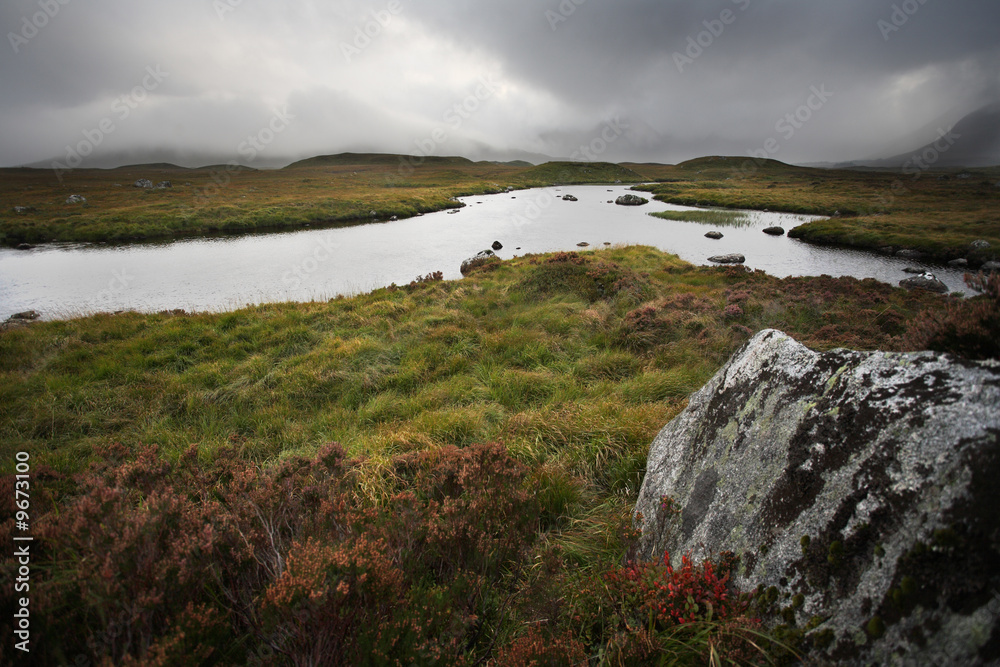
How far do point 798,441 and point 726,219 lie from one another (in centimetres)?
4873

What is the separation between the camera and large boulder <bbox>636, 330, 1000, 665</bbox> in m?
1.76

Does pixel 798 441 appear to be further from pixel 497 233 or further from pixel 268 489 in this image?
pixel 497 233

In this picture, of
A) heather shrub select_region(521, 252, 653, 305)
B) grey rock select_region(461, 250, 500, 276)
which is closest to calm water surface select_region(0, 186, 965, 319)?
grey rock select_region(461, 250, 500, 276)

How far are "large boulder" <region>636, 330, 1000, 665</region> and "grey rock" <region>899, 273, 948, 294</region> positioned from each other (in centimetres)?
2320

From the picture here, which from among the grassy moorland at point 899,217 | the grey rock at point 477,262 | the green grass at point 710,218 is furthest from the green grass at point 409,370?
the green grass at point 710,218

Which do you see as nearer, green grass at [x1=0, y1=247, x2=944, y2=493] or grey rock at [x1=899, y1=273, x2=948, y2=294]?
green grass at [x1=0, y1=247, x2=944, y2=493]

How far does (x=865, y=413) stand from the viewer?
2572 mm

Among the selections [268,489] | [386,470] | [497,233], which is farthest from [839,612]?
[497,233]

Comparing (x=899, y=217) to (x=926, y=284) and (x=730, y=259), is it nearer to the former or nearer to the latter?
(x=730, y=259)

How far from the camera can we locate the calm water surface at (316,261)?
1961cm

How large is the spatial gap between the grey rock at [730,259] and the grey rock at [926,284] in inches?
314

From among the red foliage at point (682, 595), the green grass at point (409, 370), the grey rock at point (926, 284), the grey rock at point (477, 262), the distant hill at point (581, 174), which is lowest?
the green grass at point (409, 370)

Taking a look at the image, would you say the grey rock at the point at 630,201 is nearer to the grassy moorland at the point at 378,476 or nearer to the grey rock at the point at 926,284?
the grey rock at the point at 926,284

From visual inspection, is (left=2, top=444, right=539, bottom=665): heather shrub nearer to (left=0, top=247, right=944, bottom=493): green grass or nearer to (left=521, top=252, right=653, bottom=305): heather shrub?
(left=0, top=247, right=944, bottom=493): green grass
